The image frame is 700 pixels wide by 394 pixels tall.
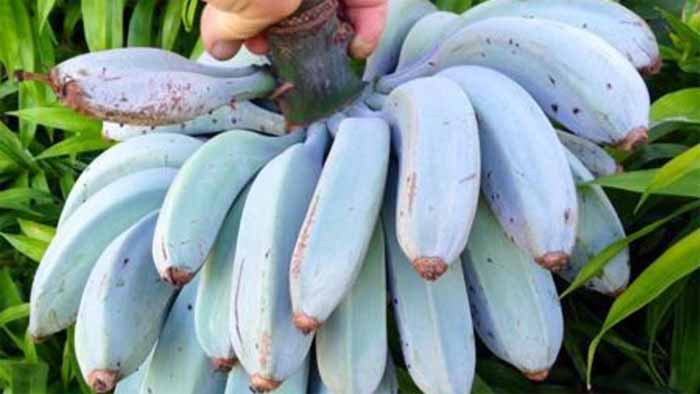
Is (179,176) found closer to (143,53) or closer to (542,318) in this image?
(143,53)

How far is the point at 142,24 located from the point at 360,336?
24.8 inches

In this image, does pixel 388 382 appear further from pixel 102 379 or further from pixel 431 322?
pixel 102 379

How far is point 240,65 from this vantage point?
0.77 metres

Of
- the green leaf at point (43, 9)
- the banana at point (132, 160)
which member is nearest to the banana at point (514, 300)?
the banana at point (132, 160)

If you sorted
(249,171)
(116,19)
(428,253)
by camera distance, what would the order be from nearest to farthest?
(428,253) < (249,171) < (116,19)

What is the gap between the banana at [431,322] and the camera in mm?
630

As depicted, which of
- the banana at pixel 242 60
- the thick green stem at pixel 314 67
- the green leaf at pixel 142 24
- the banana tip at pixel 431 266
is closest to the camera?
the banana tip at pixel 431 266

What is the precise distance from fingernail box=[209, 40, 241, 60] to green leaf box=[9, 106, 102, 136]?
405 millimetres

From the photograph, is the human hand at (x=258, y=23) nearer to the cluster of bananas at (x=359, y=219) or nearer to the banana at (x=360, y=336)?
the cluster of bananas at (x=359, y=219)

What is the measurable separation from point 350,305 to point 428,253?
9cm

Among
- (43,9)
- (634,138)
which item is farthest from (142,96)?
(43,9)

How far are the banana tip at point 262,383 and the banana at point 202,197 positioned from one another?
0.22ft

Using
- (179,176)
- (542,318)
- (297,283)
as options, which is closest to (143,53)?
(179,176)

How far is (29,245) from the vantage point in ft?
3.40
